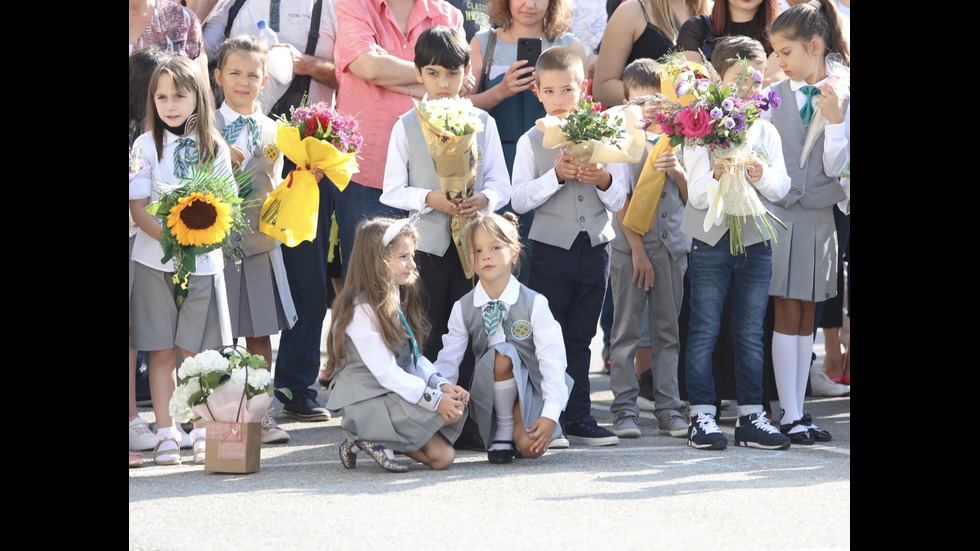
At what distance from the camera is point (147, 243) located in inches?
210

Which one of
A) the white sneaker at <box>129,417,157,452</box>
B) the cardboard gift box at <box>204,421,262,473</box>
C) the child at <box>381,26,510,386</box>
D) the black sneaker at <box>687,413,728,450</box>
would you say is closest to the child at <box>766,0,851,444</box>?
the black sneaker at <box>687,413,728,450</box>

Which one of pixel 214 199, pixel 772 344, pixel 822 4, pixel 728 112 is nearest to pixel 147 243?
pixel 214 199

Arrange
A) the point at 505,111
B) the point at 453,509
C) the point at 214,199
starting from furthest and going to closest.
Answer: the point at 505,111, the point at 214,199, the point at 453,509

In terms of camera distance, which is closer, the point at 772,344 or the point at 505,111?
the point at 772,344

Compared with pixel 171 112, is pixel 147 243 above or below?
below

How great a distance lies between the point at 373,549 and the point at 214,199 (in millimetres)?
2098

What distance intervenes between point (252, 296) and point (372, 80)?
1.42 meters

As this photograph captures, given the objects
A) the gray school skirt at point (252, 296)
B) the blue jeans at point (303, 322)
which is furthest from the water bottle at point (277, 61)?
the gray school skirt at point (252, 296)

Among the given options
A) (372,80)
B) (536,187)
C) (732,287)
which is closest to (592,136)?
(536,187)

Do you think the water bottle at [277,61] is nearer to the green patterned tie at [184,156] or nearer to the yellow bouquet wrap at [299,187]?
the yellow bouquet wrap at [299,187]

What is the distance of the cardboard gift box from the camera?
15.8ft

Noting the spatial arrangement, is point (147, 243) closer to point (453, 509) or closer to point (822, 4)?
point (453, 509)

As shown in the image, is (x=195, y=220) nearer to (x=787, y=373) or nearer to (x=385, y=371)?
(x=385, y=371)

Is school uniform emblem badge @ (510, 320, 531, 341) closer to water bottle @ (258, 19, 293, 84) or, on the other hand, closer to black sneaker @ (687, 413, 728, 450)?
black sneaker @ (687, 413, 728, 450)
